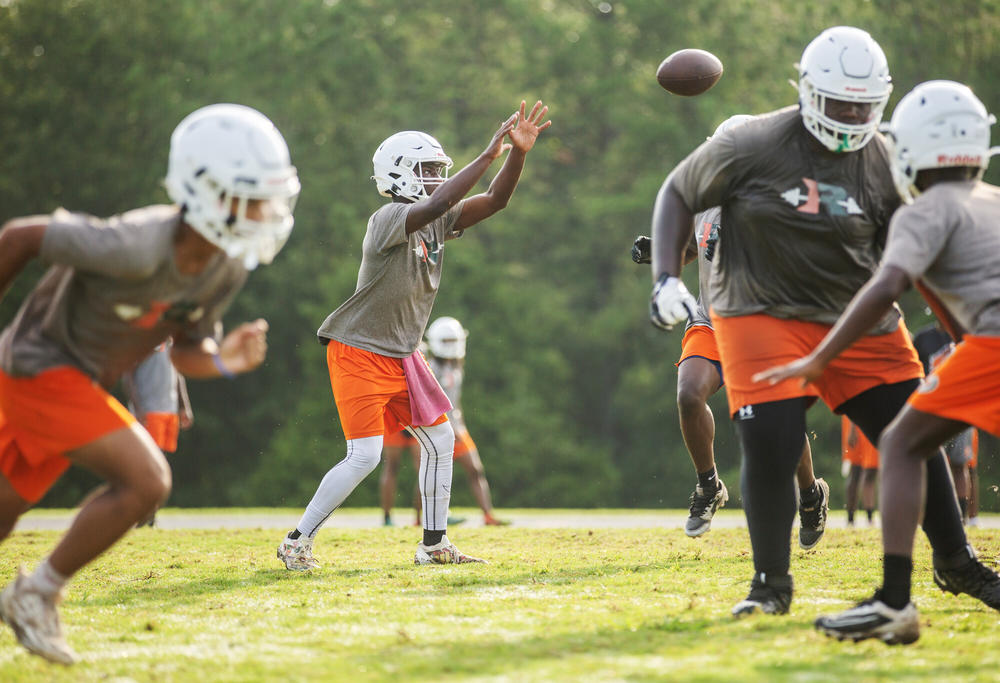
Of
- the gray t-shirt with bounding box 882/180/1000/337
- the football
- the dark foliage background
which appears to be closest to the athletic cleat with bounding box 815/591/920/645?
the gray t-shirt with bounding box 882/180/1000/337

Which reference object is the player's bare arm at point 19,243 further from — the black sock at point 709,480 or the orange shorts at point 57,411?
the black sock at point 709,480

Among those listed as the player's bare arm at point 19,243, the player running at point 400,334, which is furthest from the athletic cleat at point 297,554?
the player's bare arm at point 19,243

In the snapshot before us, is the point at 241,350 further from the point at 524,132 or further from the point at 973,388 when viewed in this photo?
the point at 524,132

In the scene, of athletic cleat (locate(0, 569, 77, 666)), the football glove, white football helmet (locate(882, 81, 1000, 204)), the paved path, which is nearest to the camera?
athletic cleat (locate(0, 569, 77, 666))

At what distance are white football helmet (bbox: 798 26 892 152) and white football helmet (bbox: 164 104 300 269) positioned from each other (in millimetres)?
2292

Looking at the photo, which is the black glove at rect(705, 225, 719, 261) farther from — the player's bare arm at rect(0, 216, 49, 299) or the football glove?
the player's bare arm at rect(0, 216, 49, 299)

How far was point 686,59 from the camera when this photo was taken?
804 centimetres

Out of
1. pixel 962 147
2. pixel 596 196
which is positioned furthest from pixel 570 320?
pixel 962 147

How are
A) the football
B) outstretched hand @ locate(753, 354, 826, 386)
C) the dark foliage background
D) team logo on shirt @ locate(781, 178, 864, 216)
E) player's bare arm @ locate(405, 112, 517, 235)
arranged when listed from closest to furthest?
outstretched hand @ locate(753, 354, 826, 386), team logo on shirt @ locate(781, 178, 864, 216), player's bare arm @ locate(405, 112, 517, 235), the football, the dark foliage background

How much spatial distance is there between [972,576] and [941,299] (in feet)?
4.47

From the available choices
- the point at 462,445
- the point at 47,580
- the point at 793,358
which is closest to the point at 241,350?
the point at 47,580

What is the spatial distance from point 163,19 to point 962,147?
28217 millimetres

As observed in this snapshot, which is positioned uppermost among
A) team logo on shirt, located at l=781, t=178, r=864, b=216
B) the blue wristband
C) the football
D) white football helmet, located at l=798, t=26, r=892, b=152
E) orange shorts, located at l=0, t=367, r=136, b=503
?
the football

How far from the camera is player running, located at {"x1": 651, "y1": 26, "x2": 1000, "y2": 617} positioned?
5.34 metres
